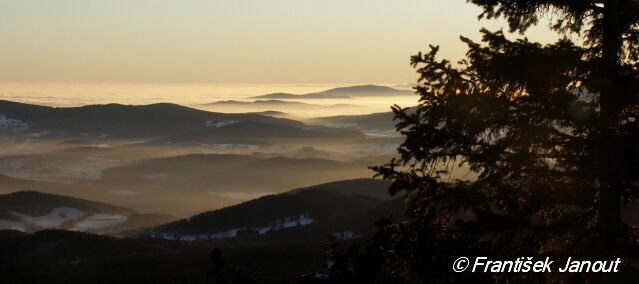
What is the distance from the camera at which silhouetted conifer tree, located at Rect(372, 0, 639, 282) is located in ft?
37.0

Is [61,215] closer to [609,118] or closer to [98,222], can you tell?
[98,222]

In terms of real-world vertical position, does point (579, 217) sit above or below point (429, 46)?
below

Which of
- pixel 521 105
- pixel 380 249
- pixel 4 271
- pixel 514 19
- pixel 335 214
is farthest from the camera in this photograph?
pixel 335 214

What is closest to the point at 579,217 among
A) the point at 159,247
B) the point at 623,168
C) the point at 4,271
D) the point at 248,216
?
the point at 623,168

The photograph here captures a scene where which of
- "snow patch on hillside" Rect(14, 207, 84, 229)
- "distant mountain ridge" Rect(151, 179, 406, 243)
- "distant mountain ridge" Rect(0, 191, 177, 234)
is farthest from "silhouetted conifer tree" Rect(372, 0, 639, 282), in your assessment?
"snow patch on hillside" Rect(14, 207, 84, 229)

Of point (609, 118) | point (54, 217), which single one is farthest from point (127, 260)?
point (54, 217)

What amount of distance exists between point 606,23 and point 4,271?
1870 cm

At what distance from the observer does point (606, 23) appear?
457 inches

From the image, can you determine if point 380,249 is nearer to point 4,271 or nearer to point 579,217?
point 579,217
